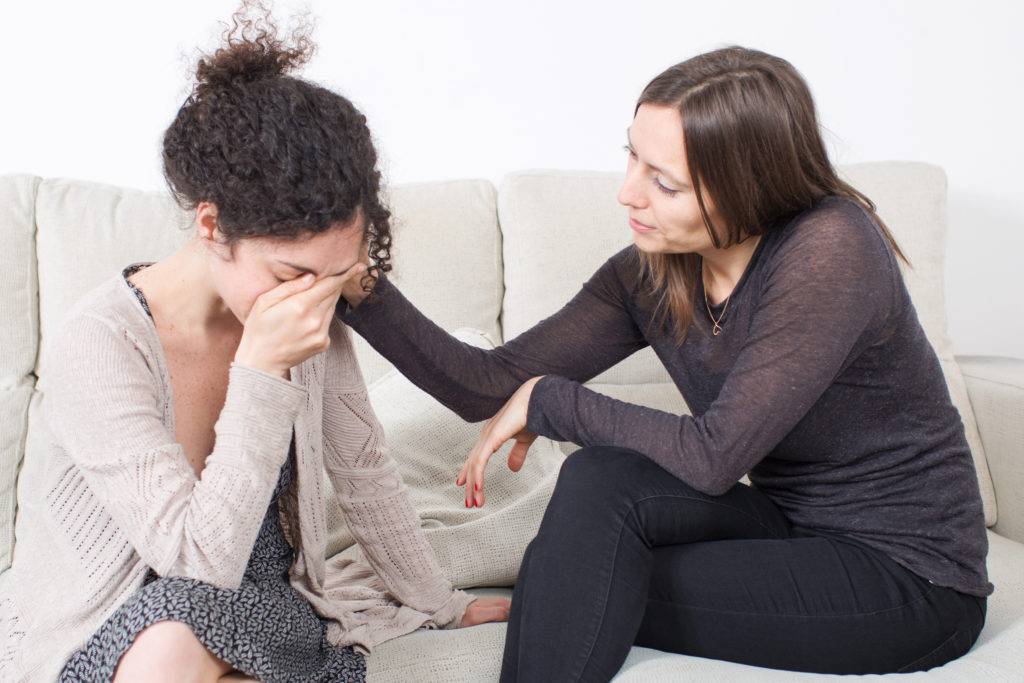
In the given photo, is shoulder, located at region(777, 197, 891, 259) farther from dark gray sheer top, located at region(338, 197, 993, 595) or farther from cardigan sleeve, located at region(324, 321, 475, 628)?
cardigan sleeve, located at region(324, 321, 475, 628)

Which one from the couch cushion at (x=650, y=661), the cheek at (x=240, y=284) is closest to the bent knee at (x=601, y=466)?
the couch cushion at (x=650, y=661)

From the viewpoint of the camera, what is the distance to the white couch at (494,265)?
172cm

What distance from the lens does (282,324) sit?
1138mm

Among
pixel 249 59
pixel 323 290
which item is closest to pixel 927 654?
pixel 323 290

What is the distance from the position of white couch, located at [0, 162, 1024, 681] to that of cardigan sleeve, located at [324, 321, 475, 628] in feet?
0.71

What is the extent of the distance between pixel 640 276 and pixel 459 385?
32 cm

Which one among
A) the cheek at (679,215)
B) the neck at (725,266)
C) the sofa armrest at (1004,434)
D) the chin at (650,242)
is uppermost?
the cheek at (679,215)

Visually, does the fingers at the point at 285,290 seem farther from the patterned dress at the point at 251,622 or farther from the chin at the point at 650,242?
the chin at the point at 650,242

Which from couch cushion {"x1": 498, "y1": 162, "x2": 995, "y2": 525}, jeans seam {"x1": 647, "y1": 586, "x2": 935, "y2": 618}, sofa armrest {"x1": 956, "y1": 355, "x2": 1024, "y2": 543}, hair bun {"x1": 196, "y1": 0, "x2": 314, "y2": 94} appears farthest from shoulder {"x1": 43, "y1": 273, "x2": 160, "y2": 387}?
sofa armrest {"x1": 956, "y1": 355, "x2": 1024, "y2": 543}

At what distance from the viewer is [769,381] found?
1.21m

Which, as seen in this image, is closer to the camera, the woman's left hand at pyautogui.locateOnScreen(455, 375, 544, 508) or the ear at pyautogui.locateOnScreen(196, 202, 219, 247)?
the ear at pyautogui.locateOnScreen(196, 202, 219, 247)

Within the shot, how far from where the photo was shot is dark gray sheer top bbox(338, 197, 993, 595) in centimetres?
121

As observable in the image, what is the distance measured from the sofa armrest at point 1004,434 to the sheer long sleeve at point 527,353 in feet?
2.62

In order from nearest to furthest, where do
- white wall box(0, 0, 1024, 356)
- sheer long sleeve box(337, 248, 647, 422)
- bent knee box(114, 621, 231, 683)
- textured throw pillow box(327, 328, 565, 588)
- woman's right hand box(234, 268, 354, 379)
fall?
bent knee box(114, 621, 231, 683) → woman's right hand box(234, 268, 354, 379) → sheer long sleeve box(337, 248, 647, 422) → textured throw pillow box(327, 328, 565, 588) → white wall box(0, 0, 1024, 356)
